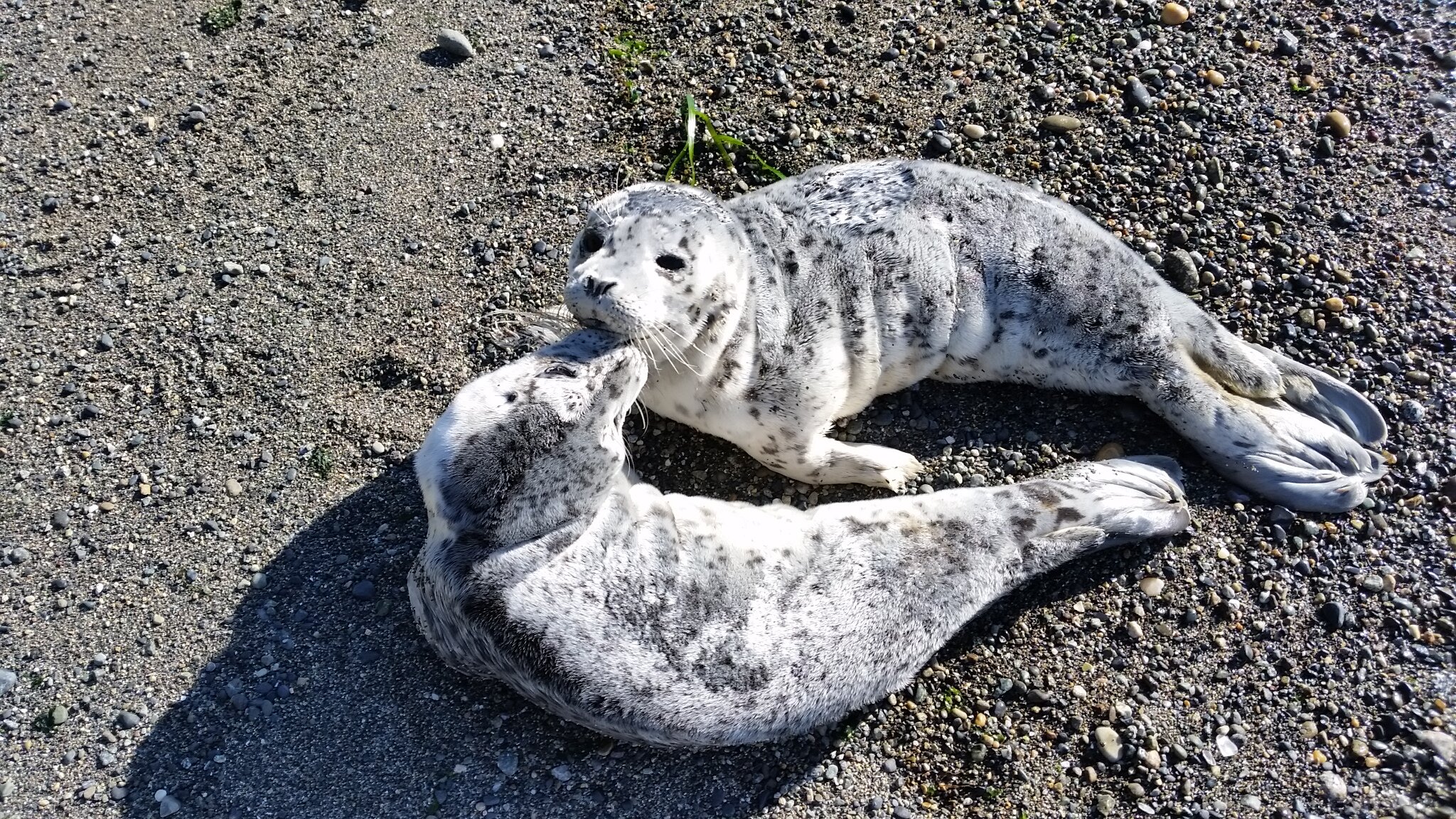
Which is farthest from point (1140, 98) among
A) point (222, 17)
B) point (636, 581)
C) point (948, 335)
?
point (222, 17)

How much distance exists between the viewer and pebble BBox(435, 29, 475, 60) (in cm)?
517

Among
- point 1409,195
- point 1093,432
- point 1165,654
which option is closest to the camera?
point 1165,654

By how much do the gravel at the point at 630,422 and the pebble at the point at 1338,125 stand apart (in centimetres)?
5

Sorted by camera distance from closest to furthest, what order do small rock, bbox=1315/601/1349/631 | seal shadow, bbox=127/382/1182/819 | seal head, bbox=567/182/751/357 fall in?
seal head, bbox=567/182/751/357, seal shadow, bbox=127/382/1182/819, small rock, bbox=1315/601/1349/631

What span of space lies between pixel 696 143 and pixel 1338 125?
2929 millimetres

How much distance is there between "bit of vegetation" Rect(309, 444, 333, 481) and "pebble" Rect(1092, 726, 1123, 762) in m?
3.02

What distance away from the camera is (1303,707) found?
376 centimetres

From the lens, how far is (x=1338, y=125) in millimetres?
4879

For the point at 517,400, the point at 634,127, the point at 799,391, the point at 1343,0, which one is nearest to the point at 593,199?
the point at 634,127

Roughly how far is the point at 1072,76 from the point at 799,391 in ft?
7.73

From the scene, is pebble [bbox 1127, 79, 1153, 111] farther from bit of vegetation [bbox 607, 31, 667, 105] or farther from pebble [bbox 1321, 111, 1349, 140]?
bit of vegetation [bbox 607, 31, 667, 105]

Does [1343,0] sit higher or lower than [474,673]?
higher

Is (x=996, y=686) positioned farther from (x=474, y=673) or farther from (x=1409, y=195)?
(x=1409, y=195)

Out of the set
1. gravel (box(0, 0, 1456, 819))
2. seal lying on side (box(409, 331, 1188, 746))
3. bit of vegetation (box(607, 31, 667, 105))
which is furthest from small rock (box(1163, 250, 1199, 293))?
bit of vegetation (box(607, 31, 667, 105))
